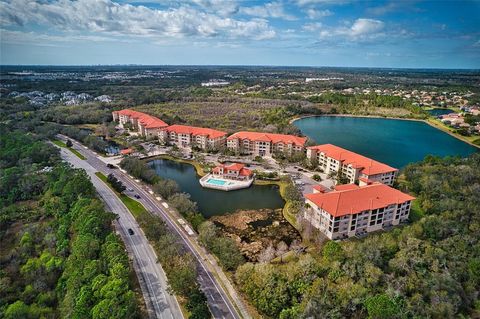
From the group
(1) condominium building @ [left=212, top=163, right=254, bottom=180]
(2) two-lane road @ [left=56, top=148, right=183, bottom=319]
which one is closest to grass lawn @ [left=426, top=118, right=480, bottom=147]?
(1) condominium building @ [left=212, top=163, right=254, bottom=180]

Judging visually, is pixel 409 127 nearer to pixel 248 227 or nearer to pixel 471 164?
pixel 471 164

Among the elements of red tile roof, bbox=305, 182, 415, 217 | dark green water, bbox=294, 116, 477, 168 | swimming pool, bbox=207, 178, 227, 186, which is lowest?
swimming pool, bbox=207, 178, 227, 186

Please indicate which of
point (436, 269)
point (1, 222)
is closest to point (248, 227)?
point (436, 269)

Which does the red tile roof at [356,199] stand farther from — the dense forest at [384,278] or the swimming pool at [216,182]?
the swimming pool at [216,182]

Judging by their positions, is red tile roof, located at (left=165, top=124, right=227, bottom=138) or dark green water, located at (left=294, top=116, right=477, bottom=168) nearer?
red tile roof, located at (left=165, top=124, right=227, bottom=138)

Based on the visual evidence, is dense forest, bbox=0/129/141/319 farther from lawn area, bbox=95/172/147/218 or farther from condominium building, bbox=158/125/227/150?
condominium building, bbox=158/125/227/150

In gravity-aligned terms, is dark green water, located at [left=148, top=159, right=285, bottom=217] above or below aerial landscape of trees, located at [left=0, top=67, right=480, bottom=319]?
below

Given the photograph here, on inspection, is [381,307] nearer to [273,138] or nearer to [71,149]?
[273,138]
